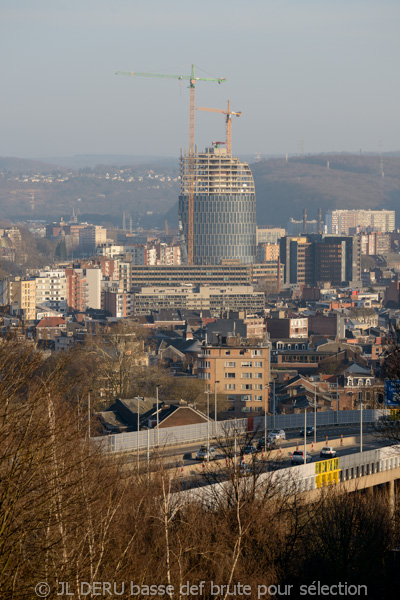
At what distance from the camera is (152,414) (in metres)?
37.5

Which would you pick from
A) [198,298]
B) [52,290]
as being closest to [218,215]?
[198,298]

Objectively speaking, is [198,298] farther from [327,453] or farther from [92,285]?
[327,453]

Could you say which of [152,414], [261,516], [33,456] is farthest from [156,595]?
[152,414]

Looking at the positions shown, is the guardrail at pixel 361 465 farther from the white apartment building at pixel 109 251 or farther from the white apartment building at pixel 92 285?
the white apartment building at pixel 109 251

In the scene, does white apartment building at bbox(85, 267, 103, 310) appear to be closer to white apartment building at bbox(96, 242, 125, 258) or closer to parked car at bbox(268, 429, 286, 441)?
white apartment building at bbox(96, 242, 125, 258)

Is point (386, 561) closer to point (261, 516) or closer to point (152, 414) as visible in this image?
point (261, 516)

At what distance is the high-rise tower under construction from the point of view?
159m

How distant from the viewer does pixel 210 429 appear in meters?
34.5

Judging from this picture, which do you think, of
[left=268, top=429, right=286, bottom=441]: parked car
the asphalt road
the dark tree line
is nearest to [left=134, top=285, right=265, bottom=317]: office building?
the asphalt road

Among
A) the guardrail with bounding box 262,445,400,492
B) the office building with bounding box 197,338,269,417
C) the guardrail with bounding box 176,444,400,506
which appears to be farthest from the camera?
the office building with bounding box 197,338,269,417

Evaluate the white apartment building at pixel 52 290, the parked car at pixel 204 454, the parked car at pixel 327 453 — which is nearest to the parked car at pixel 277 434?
the parked car at pixel 327 453

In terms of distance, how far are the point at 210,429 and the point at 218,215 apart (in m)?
126

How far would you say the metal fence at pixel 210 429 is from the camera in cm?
3008

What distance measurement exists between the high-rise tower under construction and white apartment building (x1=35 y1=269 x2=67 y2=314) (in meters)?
48.7
